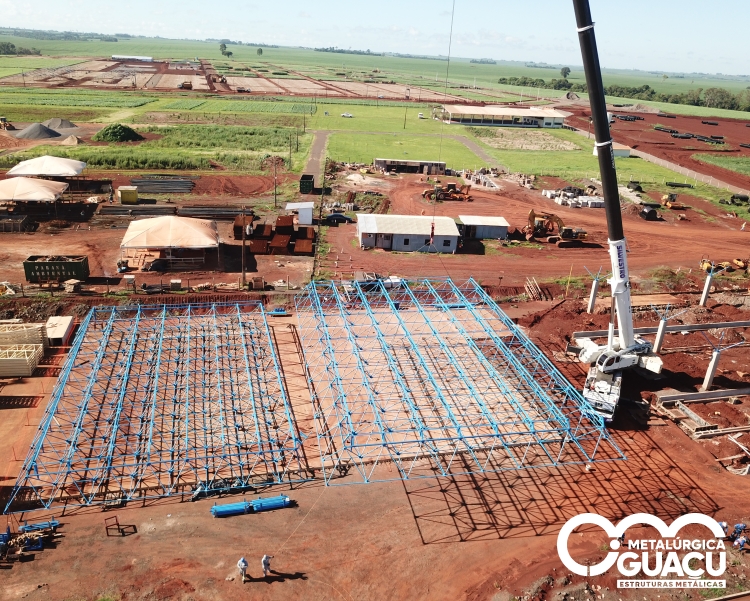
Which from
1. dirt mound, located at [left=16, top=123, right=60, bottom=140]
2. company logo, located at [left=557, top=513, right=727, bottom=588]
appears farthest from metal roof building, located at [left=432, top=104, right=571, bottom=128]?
company logo, located at [left=557, top=513, right=727, bottom=588]

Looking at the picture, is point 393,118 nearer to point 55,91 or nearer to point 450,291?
point 55,91

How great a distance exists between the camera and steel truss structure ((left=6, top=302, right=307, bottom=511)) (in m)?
22.5

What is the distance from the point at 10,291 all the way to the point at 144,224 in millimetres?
11081

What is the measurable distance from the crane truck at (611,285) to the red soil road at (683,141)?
217 ft

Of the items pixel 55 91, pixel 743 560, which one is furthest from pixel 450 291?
pixel 55 91

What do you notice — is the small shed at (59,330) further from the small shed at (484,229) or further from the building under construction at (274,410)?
the small shed at (484,229)

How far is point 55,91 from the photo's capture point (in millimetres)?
132625

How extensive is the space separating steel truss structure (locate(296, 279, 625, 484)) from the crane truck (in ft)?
5.21

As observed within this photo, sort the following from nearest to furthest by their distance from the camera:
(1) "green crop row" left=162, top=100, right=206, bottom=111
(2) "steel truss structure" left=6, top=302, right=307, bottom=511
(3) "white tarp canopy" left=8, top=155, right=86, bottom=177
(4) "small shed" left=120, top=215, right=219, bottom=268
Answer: (2) "steel truss structure" left=6, top=302, right=307, bottom=511 → (4) "small shed" left=120, top=215, right=219, bottom=268 → (3) "white tarp canopy" left=8, top=155, right=86, bottom=177 → (1) "green crop row" left=162, top=100, right=206, bottom=111

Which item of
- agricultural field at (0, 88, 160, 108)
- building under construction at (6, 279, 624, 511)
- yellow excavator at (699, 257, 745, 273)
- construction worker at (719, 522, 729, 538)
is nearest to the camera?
construction worker at (719, 522, 729, 538)

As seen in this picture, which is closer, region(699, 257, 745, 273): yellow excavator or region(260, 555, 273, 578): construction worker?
region(260, 555, 273, 578): construction worker

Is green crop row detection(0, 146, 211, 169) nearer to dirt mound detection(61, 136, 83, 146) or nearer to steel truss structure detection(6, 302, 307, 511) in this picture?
dirt mound detection(61, 136, 83, 146)

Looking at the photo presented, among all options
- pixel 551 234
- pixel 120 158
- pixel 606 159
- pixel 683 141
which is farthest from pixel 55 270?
pixel 683 141

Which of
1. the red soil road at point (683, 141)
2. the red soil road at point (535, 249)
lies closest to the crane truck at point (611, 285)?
the red soil road at point (535, 249)
